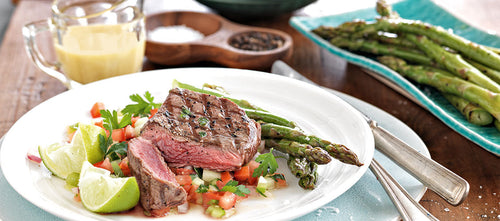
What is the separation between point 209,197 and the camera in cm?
265

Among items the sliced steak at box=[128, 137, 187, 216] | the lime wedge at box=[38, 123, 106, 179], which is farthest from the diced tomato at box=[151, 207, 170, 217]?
the lime wedge at box=[38, 123, 106, 179]

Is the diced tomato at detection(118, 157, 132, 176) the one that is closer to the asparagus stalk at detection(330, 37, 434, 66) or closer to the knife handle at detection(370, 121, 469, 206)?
the knife handle at detection(370, 121, 469, 206)

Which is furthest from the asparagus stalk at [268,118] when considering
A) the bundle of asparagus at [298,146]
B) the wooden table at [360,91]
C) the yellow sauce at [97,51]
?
the yellow sauce at [97,51]

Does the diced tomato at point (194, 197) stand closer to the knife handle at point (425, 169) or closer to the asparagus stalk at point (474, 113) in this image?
the knife handle at point (425, 169)

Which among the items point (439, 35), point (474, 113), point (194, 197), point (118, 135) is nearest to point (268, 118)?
point (194, 197)

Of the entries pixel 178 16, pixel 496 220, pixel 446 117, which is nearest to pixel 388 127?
pixel 446 117

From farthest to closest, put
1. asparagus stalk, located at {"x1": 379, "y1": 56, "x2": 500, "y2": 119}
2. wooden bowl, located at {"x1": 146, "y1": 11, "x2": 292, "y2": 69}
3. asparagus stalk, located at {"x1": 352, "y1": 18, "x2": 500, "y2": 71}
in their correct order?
wooden bowl, located at {"x1": 146, "y1": 11, "x2": 292, "y2": 69} → asparagus stalk, located at {"x1": 352, "y1": 18, "x2": 500, "y2": 71} → asparagus stalk, located at {"x1": 379, "y1": 56, "x2": 500, "y2": 119}

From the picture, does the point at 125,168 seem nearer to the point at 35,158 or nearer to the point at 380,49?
the point at 35,158

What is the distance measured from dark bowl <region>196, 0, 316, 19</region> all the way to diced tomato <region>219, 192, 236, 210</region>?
348 centimetres

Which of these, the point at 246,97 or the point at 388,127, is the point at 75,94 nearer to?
the point at 246,97

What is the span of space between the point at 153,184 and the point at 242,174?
58cm

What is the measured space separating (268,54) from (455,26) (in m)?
2.19

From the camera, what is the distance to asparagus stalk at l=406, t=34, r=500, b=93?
3862mm

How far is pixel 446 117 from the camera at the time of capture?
359 centimetres
